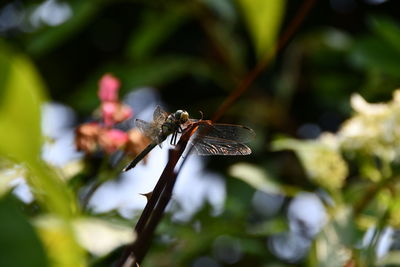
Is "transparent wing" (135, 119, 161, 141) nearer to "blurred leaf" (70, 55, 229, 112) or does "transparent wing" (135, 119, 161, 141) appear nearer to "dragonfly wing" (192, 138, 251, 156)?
"dragonfly wing" (192, 138, 251, 156)

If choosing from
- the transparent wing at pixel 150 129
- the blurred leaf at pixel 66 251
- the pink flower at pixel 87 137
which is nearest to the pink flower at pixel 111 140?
the pink flower at pixel 87 137

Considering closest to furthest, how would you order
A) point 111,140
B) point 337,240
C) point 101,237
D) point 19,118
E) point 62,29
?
point 19,118, point 101,237, point 111,140, point 337,240, point 62,29

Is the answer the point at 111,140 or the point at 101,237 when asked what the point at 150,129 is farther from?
the point at 101,237

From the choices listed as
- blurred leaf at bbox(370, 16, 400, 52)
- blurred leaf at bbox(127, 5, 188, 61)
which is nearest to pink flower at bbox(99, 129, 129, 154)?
blurred leaf at bbox(370, 16, 400, 52)

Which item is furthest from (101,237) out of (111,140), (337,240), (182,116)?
(337,240)

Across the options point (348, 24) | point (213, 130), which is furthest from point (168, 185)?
point (348, 24)

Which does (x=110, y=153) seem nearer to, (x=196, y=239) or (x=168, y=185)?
(x=196, y=239)
